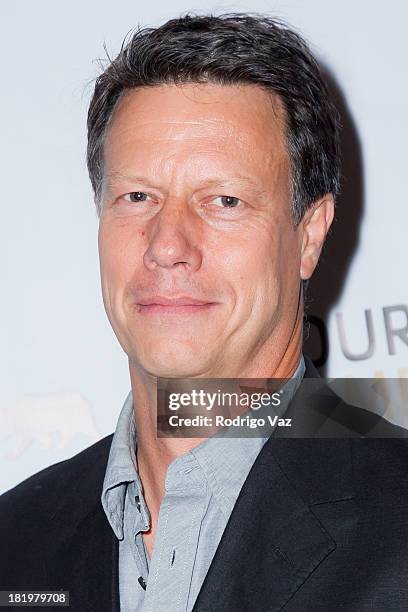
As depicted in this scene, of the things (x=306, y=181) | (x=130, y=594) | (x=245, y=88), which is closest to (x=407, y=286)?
(x=306, y=181)

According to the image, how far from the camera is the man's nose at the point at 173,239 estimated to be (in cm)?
157

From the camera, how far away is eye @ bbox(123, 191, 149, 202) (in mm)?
1655

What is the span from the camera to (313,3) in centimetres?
205

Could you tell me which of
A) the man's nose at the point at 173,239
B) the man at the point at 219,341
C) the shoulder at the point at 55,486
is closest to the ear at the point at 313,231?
the man at the point at 219,341

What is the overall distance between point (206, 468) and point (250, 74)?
63 cm

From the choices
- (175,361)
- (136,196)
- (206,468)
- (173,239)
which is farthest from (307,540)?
(136,196)

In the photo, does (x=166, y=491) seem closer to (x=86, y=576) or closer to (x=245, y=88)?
(x=86, y=576)

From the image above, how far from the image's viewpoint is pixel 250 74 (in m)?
1.66

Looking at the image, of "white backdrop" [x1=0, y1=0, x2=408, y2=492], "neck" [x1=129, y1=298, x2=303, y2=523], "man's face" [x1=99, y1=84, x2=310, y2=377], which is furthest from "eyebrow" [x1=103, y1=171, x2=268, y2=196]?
"white backdrop" [x1=0, y1=0, x2=408, y2=492]

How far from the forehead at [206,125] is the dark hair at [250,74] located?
0.02m

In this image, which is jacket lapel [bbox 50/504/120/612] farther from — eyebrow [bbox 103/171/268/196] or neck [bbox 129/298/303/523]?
eyebrow [bbox 103/171/268/196]

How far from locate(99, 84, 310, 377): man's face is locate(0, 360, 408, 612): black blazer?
18 cm

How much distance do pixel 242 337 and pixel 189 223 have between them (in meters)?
0.20

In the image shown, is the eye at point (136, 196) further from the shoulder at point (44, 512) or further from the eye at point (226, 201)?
the shoulder at point (44, 512)
